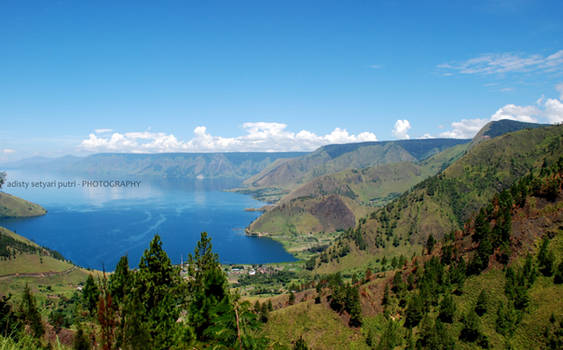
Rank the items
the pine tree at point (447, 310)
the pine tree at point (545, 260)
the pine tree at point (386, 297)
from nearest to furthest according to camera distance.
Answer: the pine tree at point (545, 260), the pine tree at point (447, 310), the pine tree at point (386, 297)

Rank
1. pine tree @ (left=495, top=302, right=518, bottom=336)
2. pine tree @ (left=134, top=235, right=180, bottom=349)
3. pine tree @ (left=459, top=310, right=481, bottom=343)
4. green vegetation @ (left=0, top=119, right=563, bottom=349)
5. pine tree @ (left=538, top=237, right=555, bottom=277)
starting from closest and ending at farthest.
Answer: pine tree @ (left=134, top=235, right=180, bottom=349) < green vegetation @ (left=0, top=119, right=563, bottom=349) < pine tree @ (left=495, top=302, right=518, bottom=336) < pine tree @ (left=459, top=310, right=481, bottom=343) < pine tree @ (left=538, top=237, right=555, bottom=277)

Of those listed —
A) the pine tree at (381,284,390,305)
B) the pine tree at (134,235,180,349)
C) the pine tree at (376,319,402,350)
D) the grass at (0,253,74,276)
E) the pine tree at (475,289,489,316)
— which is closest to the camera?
the pine tree at (134,235,180,349)

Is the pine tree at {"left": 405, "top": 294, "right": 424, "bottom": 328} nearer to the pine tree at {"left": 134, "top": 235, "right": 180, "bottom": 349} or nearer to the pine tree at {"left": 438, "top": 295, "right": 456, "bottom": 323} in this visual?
the pine tree at {"left": 438, "top": 295, "right": 456, "bottom": 323}

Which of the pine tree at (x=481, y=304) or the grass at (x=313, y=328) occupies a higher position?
the pine tree at (x=481, y=304)

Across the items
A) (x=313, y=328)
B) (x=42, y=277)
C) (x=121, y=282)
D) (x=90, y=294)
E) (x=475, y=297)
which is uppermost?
(x=121, y=282)

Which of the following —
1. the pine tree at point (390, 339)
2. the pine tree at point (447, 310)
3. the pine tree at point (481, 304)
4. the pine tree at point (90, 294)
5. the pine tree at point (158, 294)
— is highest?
the pine tree at point (158, 294)

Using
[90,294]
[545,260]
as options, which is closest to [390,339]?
[545,260]

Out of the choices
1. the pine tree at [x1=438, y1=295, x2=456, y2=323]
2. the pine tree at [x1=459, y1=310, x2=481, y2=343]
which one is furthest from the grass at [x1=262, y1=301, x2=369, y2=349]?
the pine tree at [x1=459, y1=310, x2=481, y2=343]

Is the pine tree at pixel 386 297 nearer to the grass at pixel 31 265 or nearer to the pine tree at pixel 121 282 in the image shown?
the pine tree at pixel 121 282

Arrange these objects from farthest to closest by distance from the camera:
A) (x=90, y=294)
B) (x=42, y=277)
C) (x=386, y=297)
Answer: (x=42, y=277) → (x=386, y=297) → (x=90, y=294)

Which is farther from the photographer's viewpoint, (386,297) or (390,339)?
(386,297)

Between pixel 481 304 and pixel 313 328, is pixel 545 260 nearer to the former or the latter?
pixel 481 304

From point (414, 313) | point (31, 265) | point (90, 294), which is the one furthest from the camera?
point (31, 265)

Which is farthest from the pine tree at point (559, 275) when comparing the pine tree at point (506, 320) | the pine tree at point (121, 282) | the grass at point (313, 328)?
the pine tree at point (121, 282)
